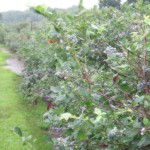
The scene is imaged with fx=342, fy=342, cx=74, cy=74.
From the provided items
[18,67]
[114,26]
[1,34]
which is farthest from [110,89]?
[1,34]

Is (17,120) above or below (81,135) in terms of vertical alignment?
below

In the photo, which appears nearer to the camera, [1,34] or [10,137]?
[10,137]

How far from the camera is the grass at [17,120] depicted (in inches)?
266

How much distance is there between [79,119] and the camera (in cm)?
161

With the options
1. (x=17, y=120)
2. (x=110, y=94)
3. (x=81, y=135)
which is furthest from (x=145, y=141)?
(x=17, y=120)

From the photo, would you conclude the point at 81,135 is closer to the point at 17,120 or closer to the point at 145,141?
the point at 145,141

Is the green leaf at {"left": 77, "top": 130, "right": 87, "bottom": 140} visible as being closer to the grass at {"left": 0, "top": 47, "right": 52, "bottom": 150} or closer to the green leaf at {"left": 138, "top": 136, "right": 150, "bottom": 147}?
the green leaf at {"left": 138, "top": 136, "right": 150, "bottom": 147}

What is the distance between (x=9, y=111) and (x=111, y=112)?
7816 mm

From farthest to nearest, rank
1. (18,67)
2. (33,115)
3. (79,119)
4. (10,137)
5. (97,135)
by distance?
(18,67) < (33,115) < (10,137) < (97,135) < (79,119)

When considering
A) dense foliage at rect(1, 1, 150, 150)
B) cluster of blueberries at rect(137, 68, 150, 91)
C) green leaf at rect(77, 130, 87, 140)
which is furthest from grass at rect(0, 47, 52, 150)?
green leaf at rect(77, 130, 87, 140)

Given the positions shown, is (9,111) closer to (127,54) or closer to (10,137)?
(10,137)

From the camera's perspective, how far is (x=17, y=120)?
8484 mm

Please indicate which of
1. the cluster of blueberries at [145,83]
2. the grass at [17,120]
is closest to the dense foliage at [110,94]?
the cluster of blueberries at [145,83]

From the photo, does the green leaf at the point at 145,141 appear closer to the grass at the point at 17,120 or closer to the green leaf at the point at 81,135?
the green leaf at the point at 81,135
